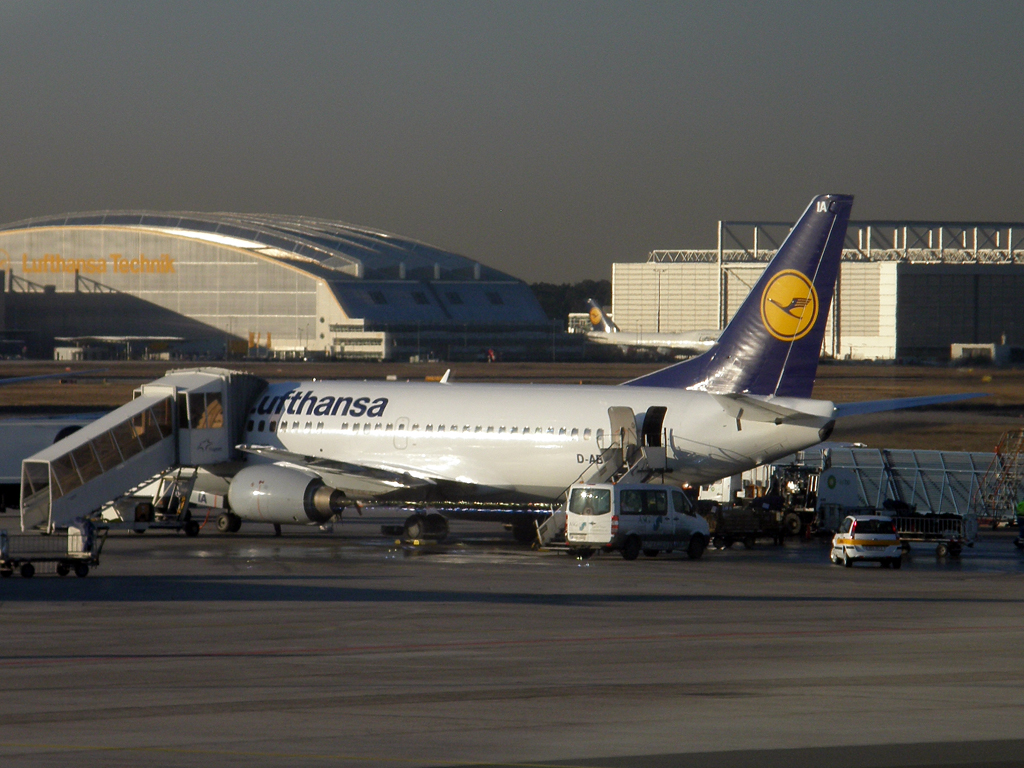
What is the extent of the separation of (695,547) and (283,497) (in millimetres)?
11225

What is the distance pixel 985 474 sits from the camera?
4706 cm

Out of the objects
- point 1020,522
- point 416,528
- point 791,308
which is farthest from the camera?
point 1020,522

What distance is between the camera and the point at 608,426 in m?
39.8

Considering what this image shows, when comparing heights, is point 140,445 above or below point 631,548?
above

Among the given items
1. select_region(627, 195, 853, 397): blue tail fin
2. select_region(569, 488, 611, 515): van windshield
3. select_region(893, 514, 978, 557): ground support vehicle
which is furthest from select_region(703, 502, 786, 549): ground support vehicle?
select_region(569, 488, 611, 515): van windshield

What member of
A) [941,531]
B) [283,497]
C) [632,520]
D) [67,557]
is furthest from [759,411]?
[67,557]

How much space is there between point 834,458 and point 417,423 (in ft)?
49.1

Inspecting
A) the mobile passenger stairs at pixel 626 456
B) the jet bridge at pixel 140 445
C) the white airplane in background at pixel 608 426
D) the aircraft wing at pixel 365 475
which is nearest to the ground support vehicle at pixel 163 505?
the jet bridge at pixel 140 445

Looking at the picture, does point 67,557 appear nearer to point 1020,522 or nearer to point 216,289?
point 1020,522

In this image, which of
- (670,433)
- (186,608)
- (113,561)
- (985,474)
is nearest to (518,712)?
(186,608)

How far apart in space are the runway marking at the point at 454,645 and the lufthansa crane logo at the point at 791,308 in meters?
17.1

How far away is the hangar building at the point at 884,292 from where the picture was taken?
13450cm

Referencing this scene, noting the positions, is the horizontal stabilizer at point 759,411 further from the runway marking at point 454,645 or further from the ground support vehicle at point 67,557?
the ground support vehicle at point 67,557

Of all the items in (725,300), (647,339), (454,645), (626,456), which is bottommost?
(454,645)
